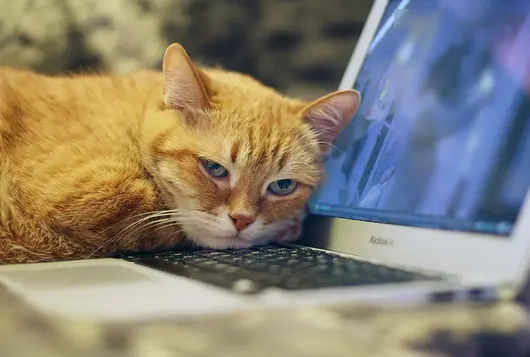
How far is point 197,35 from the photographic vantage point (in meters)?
1.95

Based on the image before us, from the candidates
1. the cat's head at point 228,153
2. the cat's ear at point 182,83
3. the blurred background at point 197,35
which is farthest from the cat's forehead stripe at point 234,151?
the blurred background at point 197,35

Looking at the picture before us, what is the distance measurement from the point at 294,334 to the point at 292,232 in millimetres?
724

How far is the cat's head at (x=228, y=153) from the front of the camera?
125 cm

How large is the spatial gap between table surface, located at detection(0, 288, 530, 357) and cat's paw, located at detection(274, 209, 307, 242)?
2.15ft

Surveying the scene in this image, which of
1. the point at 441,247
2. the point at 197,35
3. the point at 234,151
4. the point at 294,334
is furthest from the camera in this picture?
the point at 197,35

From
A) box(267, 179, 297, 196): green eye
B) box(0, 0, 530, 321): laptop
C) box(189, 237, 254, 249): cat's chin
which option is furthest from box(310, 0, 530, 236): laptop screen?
box(189, 237, 254, 249): cat's chin

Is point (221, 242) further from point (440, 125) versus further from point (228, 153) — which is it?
point (440, 125)

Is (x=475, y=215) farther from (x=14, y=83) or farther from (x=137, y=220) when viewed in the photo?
(x=14, y=83)

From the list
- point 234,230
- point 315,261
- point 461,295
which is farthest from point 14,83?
point 461,295

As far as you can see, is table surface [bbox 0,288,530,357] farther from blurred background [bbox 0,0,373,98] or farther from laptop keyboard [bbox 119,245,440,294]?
blurred background [bbox 0,0,373,98]

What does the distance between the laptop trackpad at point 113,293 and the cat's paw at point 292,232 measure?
415 mm

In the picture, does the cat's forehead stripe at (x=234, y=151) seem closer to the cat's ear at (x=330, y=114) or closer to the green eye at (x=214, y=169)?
the green eye at (x=214, y=169)

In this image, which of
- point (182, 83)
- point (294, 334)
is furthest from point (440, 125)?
point (294, 334)

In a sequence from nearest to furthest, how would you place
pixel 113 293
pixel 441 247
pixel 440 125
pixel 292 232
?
1. pixel 113 293
2. pixel 441 247
3. pixel 440 125
4. pixel 292 232
